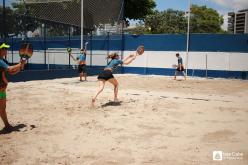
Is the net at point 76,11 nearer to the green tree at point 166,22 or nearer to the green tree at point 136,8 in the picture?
the green tree at point 136,8

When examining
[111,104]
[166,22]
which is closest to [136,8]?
[166,22]

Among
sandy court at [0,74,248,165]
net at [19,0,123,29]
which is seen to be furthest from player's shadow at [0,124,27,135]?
net at [19,0,123,29]

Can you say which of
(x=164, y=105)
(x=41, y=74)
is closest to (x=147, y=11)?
(x=41, y=74)

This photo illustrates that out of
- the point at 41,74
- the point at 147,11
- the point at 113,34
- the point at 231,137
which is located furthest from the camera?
the point at 147,11

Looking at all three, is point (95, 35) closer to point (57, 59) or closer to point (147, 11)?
point (57, 59)

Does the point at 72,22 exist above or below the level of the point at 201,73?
above

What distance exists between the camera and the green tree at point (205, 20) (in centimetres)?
7031

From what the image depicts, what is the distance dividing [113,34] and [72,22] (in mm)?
4390

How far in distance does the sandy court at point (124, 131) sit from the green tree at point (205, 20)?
5882 centimetres

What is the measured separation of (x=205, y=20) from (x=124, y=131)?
7078 cm

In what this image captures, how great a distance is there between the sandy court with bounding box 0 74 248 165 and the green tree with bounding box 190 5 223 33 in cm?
5882

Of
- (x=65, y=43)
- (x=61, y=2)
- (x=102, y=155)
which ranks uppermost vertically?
(x=61, y=2)

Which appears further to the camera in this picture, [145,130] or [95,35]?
[95,35]

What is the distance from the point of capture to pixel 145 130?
26.9ft
